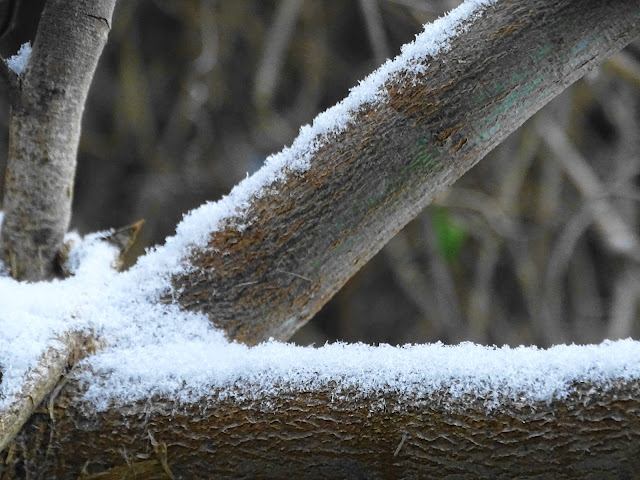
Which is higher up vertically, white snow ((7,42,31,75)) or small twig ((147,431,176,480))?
white snow ((7,42,31,75))

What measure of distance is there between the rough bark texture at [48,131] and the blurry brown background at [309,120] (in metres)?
1.19

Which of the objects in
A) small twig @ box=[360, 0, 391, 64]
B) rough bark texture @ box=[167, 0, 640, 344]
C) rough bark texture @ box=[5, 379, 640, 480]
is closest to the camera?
rough bark texture @ box=[5, 379, 640, 480]

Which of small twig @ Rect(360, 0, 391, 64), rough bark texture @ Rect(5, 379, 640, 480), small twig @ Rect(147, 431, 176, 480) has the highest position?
small twig @ Rect(360, 0, 391, 64)

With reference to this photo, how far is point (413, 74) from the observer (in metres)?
0.50

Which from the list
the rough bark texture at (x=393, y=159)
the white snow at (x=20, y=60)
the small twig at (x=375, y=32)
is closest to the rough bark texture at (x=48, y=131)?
the white snow at (x=20, y=60)

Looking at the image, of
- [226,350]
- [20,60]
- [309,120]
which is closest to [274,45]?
[309,120]

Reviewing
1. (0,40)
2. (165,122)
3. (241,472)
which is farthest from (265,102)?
(241,472)

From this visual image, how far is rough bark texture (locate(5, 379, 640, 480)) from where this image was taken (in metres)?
0.39

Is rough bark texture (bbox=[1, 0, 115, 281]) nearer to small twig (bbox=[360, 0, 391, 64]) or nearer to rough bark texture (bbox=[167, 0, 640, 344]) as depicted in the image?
rough bark texture (bbox=[167, 0, 640, 344])

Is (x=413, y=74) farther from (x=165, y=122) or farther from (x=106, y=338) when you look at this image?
(x=165, y=122)

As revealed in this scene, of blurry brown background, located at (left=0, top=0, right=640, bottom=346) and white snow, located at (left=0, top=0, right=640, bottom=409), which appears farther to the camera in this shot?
blurry brown background, located at (left=0, top=0, right=640, bottom=346)

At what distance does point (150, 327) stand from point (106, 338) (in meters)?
0.03

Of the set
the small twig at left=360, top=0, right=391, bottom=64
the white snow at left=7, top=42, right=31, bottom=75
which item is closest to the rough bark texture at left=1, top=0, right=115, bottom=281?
the white snow at left=7, top=42, right=31, bottom=75

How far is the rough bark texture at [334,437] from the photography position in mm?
388
